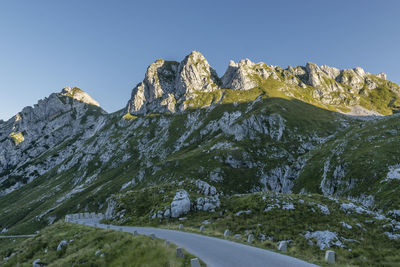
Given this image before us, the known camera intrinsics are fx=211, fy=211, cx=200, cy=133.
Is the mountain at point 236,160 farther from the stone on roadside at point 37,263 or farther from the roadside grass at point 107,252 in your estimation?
the stone on roadside at point 37,263

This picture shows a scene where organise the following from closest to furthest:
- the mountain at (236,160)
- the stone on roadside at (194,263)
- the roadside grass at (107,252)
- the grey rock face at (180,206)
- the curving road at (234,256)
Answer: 1. the stone on roadside at (194,263)
2. the curving road at (234,256)
3. the roadside grass at (107,252)
4. the grey rock face at (180,206)
5. the mountain at (236,160)

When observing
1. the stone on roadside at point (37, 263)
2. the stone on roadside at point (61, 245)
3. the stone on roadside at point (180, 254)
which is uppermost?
the stone on roadside at point (180, 254)

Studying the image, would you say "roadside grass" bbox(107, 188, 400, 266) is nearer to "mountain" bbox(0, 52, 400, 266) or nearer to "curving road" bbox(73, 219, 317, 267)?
"curving road" bbox(73, 219, 317, 267)

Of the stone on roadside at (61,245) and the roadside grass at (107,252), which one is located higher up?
the roadside grass at (107,252)

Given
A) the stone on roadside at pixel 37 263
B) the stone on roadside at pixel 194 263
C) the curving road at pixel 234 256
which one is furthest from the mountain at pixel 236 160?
the stone on roadside at pixel 194 263

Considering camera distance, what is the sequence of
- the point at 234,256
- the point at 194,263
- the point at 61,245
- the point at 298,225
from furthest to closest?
1. the point at 61,245
2. the point at 298,225
3. the point at 234,256
4. the point at 194,263

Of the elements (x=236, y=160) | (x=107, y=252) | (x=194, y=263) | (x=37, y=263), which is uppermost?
(x=236, y=160)

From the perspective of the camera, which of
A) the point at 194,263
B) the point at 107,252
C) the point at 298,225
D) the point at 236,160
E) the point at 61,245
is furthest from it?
the point at 236,160

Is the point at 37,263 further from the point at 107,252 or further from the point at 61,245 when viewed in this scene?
the point at 107,252

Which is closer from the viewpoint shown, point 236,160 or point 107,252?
point 107,252

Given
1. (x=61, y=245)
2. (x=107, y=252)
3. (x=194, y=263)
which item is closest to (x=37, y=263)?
(x=61, y=245)

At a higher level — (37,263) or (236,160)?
(236,160)

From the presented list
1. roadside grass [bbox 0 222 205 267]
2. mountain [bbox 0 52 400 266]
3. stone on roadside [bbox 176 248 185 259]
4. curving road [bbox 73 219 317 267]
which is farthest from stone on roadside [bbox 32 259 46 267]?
stone on roadside [bbox 176 248 185 259]

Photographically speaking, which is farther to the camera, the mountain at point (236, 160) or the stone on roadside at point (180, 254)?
the mountain at point (236, 160)
